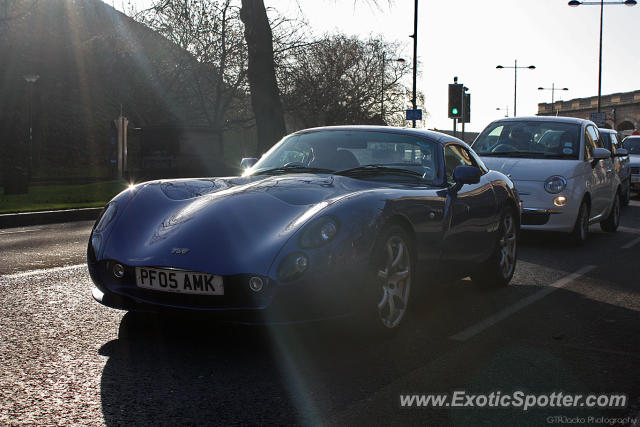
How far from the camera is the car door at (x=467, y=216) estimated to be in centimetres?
558

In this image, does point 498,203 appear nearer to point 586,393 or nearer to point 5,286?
point 586,393

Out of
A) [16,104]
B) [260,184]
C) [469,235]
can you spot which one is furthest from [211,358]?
[16,104]

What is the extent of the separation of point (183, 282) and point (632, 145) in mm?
24324

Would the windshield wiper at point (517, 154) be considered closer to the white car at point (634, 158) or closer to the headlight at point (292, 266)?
the headlight at point (292, 266)

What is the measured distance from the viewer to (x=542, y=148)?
11.0m

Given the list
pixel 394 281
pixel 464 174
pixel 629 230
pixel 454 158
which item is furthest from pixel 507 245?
pixel 629 230

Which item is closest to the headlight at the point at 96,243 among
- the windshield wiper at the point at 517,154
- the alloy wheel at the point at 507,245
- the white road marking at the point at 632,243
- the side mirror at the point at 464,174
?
the side mirror at the point at 464,174

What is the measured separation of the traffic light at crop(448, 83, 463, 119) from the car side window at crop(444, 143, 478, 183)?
20116 millimetres

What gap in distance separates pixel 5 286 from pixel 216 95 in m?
27.1

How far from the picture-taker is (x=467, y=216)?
19.3 feet

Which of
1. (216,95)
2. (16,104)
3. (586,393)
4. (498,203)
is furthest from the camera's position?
(16,104)

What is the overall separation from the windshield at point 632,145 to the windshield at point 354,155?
21557mm

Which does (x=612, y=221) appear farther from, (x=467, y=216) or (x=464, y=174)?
(x=464, y=174)

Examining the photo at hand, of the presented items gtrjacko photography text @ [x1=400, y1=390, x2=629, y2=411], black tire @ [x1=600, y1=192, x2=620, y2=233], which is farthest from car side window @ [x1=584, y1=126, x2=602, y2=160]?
gtrjacko photography text @ [x1=400, y1=390, x2=629, y2=411]
